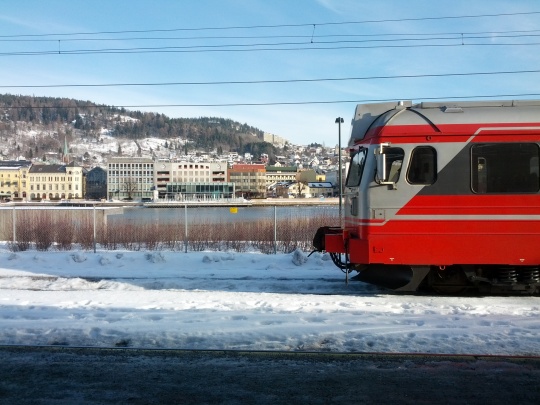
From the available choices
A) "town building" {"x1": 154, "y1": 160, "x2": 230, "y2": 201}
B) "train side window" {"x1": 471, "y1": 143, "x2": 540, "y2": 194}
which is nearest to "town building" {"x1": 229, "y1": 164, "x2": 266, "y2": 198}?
"town building" {"x1": 154, "y1": 160, "x2": 230, "y2": 201}

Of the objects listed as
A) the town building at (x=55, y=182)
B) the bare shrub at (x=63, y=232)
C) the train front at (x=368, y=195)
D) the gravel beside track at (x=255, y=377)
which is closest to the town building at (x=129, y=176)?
the town building at (x=55, y=182)

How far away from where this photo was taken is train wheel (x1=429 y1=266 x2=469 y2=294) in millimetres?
10969

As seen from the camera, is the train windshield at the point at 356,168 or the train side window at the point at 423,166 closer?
the train side window at the point at 423,166

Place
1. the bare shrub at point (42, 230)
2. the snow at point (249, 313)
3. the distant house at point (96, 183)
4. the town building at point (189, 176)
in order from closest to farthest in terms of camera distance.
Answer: the snow at point (249, 313)
the bare shrub at point (42, 230)
the town building at point (189, 176)
the distant house at point (96, 183)

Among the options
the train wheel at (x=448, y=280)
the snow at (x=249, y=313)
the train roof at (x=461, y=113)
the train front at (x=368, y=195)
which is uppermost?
the train roof at (x=461, y=113)

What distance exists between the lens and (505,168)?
10.2 meters

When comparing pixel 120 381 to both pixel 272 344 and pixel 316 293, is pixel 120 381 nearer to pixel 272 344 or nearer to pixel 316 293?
pixel 272 344

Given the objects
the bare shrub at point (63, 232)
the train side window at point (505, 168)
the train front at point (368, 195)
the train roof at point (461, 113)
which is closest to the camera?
the train side window at point (505, 168)

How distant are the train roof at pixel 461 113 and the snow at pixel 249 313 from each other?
345 cm

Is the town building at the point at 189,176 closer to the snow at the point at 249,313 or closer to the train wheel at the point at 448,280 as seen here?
the snow at the point at 249,313

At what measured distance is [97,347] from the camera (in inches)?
298

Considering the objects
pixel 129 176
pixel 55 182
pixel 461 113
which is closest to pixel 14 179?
pixel 55 182

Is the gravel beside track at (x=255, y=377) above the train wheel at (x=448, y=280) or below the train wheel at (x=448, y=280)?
below

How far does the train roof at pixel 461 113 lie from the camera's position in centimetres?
1028
